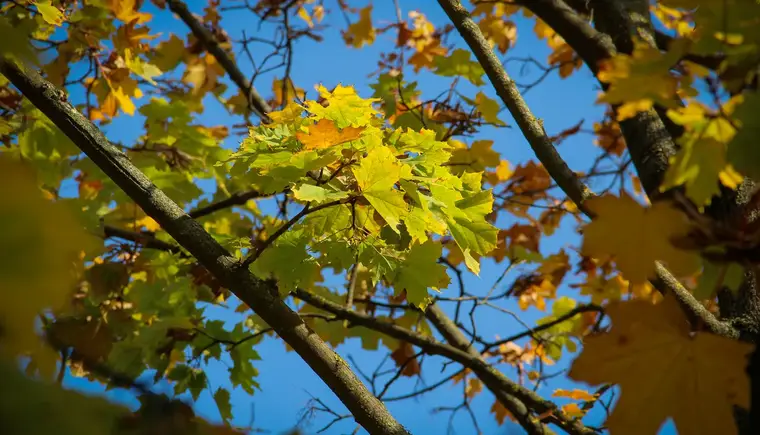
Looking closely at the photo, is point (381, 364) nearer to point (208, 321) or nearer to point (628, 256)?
point (208, 321)

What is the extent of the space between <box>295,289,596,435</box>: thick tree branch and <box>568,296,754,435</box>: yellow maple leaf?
3.01ft

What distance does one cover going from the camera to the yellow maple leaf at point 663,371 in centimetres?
75

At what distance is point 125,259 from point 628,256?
1973 millimetres

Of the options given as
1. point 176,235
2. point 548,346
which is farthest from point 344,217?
point 548,346

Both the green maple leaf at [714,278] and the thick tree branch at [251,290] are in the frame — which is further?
the thick tree branch at [251,290]

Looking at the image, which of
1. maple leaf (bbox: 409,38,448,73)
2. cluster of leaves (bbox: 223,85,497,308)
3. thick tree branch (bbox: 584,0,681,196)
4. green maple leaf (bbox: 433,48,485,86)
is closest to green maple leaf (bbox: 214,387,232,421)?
cluster of leaves (bbox: 223,85,497,308)

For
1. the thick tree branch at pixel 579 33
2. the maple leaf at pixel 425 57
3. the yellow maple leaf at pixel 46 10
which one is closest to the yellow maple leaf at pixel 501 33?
the maple leaf at pixel 425 57

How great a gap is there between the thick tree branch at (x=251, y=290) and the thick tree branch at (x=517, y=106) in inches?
30.4

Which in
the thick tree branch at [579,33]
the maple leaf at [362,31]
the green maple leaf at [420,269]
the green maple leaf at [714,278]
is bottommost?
the green maple leaf at [714,278]

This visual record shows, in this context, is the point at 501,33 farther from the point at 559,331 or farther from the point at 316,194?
the point at 316,194

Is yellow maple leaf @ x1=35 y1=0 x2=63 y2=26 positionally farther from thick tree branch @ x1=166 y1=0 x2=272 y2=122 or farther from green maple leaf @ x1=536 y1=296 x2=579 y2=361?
green maple leaf @ x1=536 y1=296 x2=579 y2=361

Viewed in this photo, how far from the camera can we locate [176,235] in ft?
3.90

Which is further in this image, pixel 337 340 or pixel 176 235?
pixel 337 340

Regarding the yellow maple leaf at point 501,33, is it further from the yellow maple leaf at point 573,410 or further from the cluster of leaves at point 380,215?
the yellow maple leaf at point 573,410
